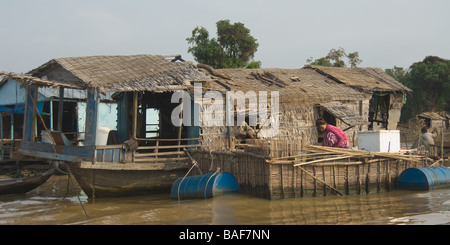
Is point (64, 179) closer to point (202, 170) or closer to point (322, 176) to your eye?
point (202, 170)

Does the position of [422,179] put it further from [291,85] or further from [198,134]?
[291,85]

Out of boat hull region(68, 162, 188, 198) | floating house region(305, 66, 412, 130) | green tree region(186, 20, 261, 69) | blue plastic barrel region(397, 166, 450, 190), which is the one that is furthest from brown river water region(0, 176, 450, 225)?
green tree region(186, 20, 261, 69)

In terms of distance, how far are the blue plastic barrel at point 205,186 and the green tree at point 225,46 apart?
1264 cm

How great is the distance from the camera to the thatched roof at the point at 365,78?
58.8 ft

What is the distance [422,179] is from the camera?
10.7 metres

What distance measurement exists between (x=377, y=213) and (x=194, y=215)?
362 cm

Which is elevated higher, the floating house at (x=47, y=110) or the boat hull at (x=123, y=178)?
the floating house at (x=47, y=110)

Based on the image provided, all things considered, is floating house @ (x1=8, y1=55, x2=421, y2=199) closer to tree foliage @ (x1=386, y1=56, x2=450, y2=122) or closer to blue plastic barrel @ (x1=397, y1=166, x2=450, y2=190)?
blue plastic barrel @ (x1=397, y1=166, x2=450, y2=190)

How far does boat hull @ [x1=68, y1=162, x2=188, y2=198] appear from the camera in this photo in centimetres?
1086

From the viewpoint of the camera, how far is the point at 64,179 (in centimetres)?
1625

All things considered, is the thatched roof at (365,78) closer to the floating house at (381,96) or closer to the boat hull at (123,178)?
the floating house at (381,96)

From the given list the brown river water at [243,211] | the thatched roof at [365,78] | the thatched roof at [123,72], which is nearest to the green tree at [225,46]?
the thatched roof at [365,78]
